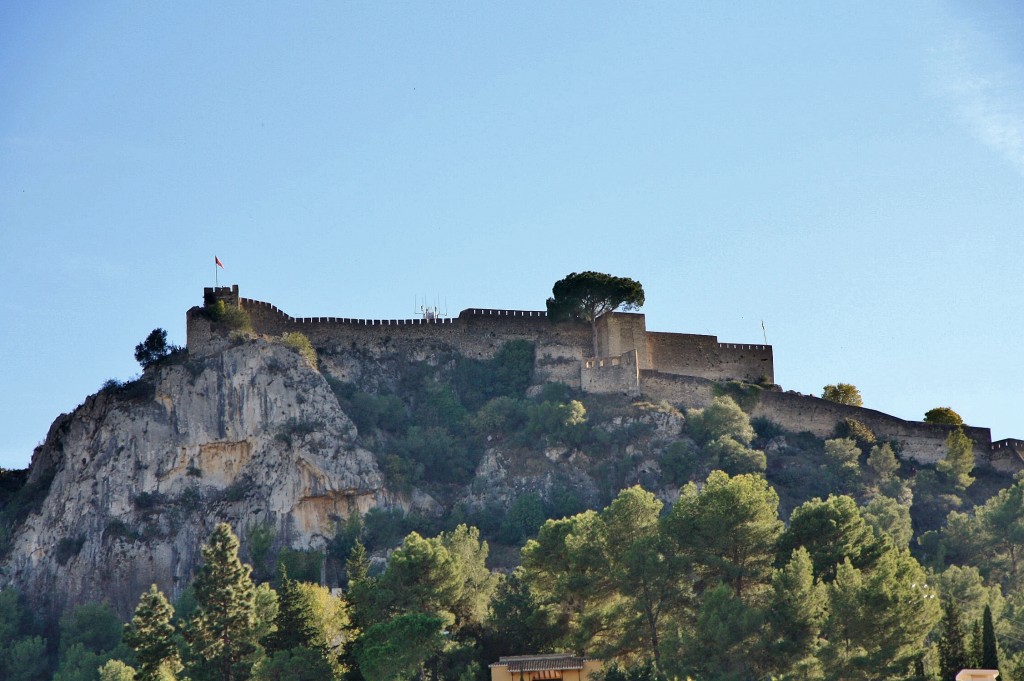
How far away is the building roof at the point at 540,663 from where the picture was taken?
5069 cm

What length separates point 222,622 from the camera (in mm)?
55844

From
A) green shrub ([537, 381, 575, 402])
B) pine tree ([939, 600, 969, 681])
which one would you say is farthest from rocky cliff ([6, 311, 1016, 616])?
pine tree ([939, 600, 969, 681])

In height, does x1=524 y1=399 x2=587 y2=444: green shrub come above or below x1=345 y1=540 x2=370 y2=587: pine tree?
above

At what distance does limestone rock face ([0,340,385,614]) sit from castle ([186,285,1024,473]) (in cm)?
288

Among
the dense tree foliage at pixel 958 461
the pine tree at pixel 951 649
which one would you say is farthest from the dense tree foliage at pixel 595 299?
the pine tree at pixel 951 649

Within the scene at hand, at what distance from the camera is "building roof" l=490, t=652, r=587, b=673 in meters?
50.7

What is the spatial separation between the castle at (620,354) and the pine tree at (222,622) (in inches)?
807

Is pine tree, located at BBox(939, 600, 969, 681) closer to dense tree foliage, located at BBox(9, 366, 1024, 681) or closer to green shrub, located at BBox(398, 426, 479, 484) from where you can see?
dense tree foliage, located at BBox(9, 366, 1024, 681)

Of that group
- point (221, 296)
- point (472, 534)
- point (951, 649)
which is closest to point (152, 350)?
point (221, 296)

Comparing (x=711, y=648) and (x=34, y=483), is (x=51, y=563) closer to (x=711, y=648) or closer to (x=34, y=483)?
(x=34, y=483)

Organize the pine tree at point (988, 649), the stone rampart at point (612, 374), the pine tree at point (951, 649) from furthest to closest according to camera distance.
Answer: the stone rampart at point (612, 374) < the pine tree at point (951, 649) < the pine tree at point (988, 649)

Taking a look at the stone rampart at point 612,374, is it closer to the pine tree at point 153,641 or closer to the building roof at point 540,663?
the pine tree at point 153,641

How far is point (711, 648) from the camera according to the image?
1896 inches

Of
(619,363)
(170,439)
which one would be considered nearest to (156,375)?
(170,439)
